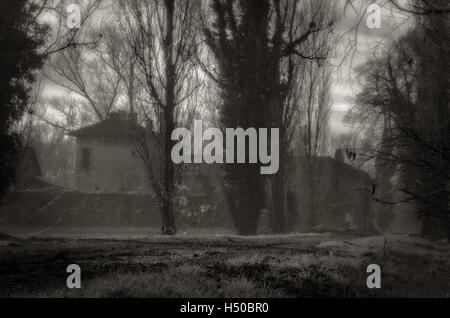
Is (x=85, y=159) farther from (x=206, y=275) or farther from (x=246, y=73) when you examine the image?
(x=206, y=275)

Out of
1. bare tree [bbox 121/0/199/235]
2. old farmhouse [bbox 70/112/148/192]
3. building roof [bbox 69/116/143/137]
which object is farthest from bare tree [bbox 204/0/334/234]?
building roof [bbox 69/116/143/137]

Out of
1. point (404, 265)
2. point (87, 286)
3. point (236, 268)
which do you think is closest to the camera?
point (87, 286)

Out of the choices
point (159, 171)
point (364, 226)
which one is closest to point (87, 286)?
Result: point (159, 171)

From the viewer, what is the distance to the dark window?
43.7 meters

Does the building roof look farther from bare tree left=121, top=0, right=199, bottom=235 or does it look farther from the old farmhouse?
bare tree left=121, top=0, right=199, bottom=235

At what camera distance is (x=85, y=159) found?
43812mm

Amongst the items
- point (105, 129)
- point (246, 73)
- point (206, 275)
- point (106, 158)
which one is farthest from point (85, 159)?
point (206, 275)

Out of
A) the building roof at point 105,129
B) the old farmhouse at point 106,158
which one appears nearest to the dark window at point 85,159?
the old farmhouse at point 106,158

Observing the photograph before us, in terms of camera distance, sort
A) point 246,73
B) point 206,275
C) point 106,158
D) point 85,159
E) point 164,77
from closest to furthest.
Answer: point 206,275 → point 164,77 → point 246,73 → point 106,158 → point 85,159

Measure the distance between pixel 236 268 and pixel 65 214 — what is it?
89.5 feet

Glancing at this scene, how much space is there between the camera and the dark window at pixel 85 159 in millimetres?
43688

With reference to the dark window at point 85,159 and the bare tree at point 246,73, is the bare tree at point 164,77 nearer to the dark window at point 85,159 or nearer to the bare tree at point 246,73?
the bare tree at point 246,73

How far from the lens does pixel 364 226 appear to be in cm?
3741

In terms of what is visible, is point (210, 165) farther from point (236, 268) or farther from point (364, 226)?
point (236, 268)
